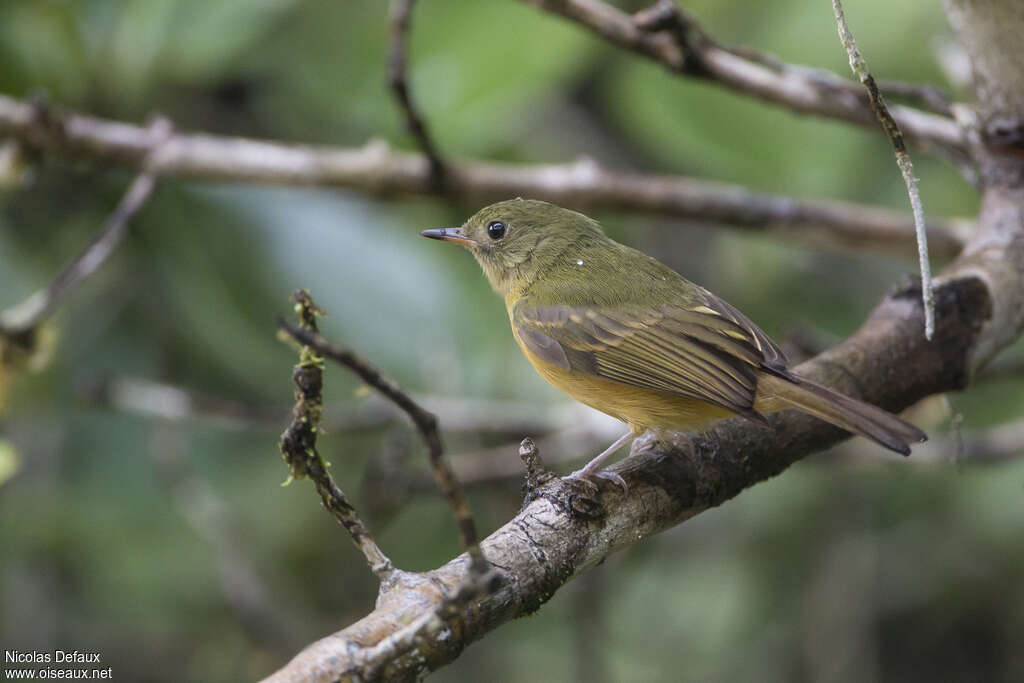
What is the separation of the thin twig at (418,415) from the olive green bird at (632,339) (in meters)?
0.86

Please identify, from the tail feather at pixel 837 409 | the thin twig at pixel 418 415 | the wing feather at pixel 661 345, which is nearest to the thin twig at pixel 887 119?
the tail feather at pixel 837 409

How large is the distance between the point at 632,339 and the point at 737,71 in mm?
1025

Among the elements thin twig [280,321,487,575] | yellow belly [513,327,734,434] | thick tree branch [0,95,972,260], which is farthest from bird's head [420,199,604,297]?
thin twig [280,321,487,575]

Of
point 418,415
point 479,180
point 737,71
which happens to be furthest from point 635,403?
point 418,415

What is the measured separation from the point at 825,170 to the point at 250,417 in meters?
2.45

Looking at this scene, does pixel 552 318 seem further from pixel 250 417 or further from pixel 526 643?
pixel 526 643

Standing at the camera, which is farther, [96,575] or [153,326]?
[153,326]

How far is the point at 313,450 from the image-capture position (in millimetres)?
1658

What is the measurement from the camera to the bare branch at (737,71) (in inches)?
120

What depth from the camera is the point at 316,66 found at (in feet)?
13.8

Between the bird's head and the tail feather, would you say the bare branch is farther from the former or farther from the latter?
the tail feather

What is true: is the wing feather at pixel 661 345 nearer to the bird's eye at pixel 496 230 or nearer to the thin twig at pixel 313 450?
the bird's eye at pixel 496 230

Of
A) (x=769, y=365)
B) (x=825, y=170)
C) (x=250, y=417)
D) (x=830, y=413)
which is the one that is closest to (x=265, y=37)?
(x=250, y=417)

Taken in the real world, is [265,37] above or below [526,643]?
above
